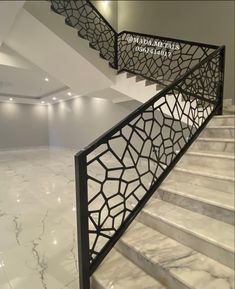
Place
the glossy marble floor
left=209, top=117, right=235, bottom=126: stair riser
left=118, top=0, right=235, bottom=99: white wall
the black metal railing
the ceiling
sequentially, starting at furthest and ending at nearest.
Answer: the ceiling
left=118, top=0, right=235, bottom=99: white wall
left=209, top=117, right=235, bottom=126: stair riser
the glossy marble floor
the black metal railing

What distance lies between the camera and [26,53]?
3541 millimetres

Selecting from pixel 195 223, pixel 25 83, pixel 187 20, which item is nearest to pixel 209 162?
pixel 195 223

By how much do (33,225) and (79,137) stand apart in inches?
250

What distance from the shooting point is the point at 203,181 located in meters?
2.07

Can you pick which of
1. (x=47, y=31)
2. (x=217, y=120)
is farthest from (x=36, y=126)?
(x=217, y=120)

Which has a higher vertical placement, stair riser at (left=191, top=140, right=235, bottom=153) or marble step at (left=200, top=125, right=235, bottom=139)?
marble step at (left=200, top=125, right=235, bottom=139)

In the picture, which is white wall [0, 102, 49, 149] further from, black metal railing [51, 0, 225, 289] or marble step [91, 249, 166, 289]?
marble step [91, 249, 166, 289]

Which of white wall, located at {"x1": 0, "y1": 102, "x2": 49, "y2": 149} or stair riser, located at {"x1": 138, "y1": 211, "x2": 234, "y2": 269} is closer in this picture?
stair riser, located at {"x1": 138, "y1": 211, "x2": 234, "y2": 269}

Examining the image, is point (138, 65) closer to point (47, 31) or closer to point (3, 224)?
point (47, 31)

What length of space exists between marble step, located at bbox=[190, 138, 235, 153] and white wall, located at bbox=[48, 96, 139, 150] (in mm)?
4538

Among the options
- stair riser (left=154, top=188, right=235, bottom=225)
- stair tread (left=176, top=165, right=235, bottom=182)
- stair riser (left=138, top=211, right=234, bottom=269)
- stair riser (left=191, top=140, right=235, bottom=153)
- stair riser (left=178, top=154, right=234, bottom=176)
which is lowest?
stair riser (left=138, top=211, right=234, bottom=269)

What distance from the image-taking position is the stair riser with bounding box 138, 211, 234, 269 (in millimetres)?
1382

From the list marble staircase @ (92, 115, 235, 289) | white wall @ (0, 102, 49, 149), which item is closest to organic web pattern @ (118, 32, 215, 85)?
marble staircase @ (92, 115, 235, 289)

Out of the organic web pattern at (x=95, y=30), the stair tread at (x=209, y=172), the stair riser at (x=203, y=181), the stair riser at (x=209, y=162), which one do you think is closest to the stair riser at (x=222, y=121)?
the stair riser at (x=209, y=162)
